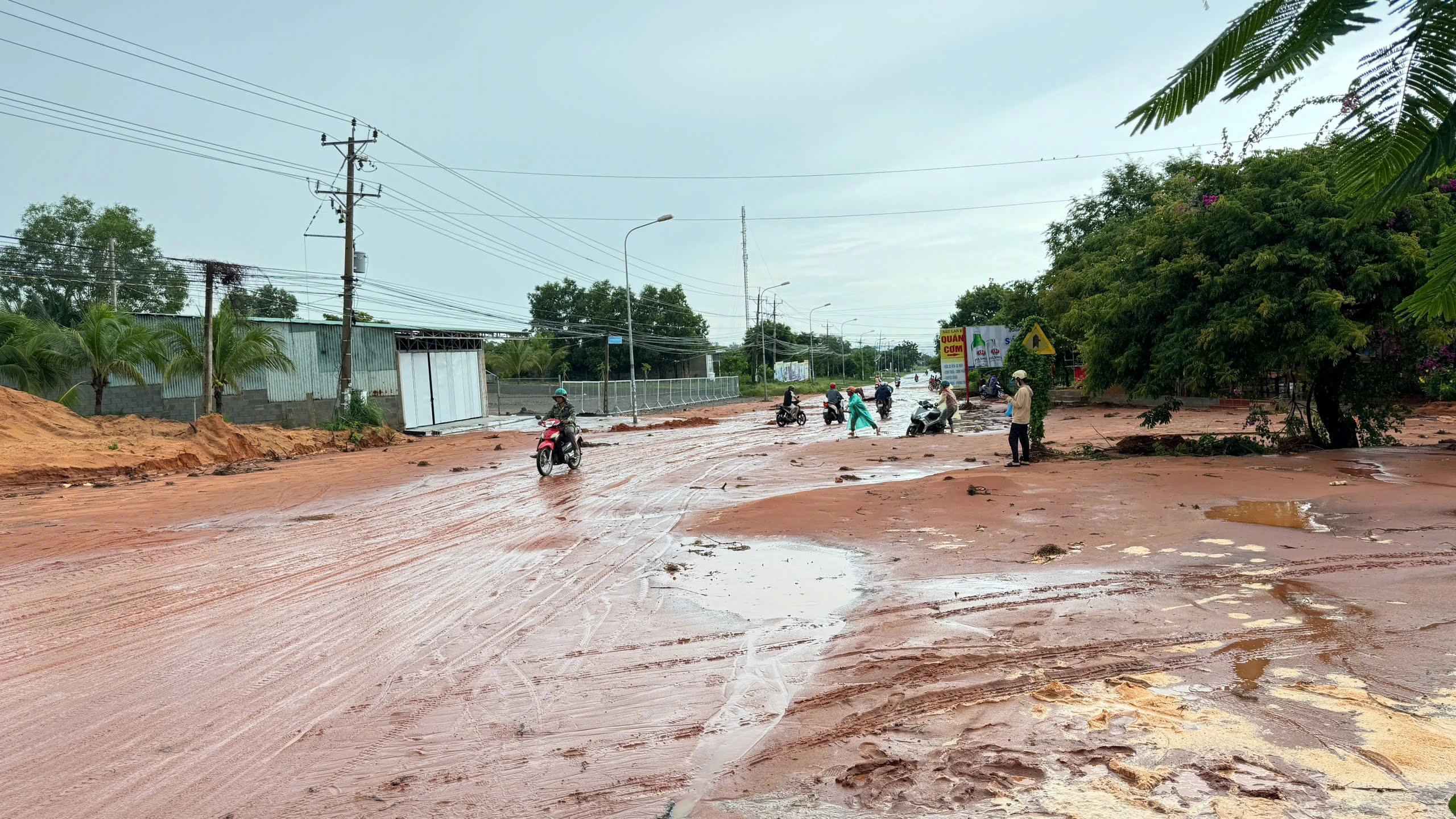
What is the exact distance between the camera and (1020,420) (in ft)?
49.8

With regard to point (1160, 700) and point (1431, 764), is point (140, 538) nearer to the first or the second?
point (1160, 700)

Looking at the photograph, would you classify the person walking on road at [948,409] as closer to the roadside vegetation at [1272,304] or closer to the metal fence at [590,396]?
the roadside vegetation at [1272,304]

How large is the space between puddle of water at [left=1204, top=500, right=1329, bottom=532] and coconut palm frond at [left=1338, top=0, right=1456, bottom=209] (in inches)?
328

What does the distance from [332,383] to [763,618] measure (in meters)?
30.9

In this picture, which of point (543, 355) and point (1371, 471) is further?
point (543, 355)

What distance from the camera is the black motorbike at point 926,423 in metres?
23.7

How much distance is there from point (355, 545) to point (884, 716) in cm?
704

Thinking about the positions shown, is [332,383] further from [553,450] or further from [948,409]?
[948,409]

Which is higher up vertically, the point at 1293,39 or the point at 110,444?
the point at 1293,39

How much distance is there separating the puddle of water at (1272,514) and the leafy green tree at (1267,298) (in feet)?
13.0

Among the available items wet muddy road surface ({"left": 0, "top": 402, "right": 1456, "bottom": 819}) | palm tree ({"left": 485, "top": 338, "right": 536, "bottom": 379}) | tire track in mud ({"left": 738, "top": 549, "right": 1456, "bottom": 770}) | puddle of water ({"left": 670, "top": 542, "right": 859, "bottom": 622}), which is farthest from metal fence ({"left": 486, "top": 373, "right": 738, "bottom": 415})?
tire track in mud ({"left": 738, "top": 549, "right": 1456, "bottom": 770})

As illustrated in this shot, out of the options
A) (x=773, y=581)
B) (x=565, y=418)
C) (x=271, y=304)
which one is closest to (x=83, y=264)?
(x=271, y=304)

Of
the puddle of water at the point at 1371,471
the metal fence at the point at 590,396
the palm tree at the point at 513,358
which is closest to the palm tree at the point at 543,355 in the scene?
the palm tree at the point at 513,358

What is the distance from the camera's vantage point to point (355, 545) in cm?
953
